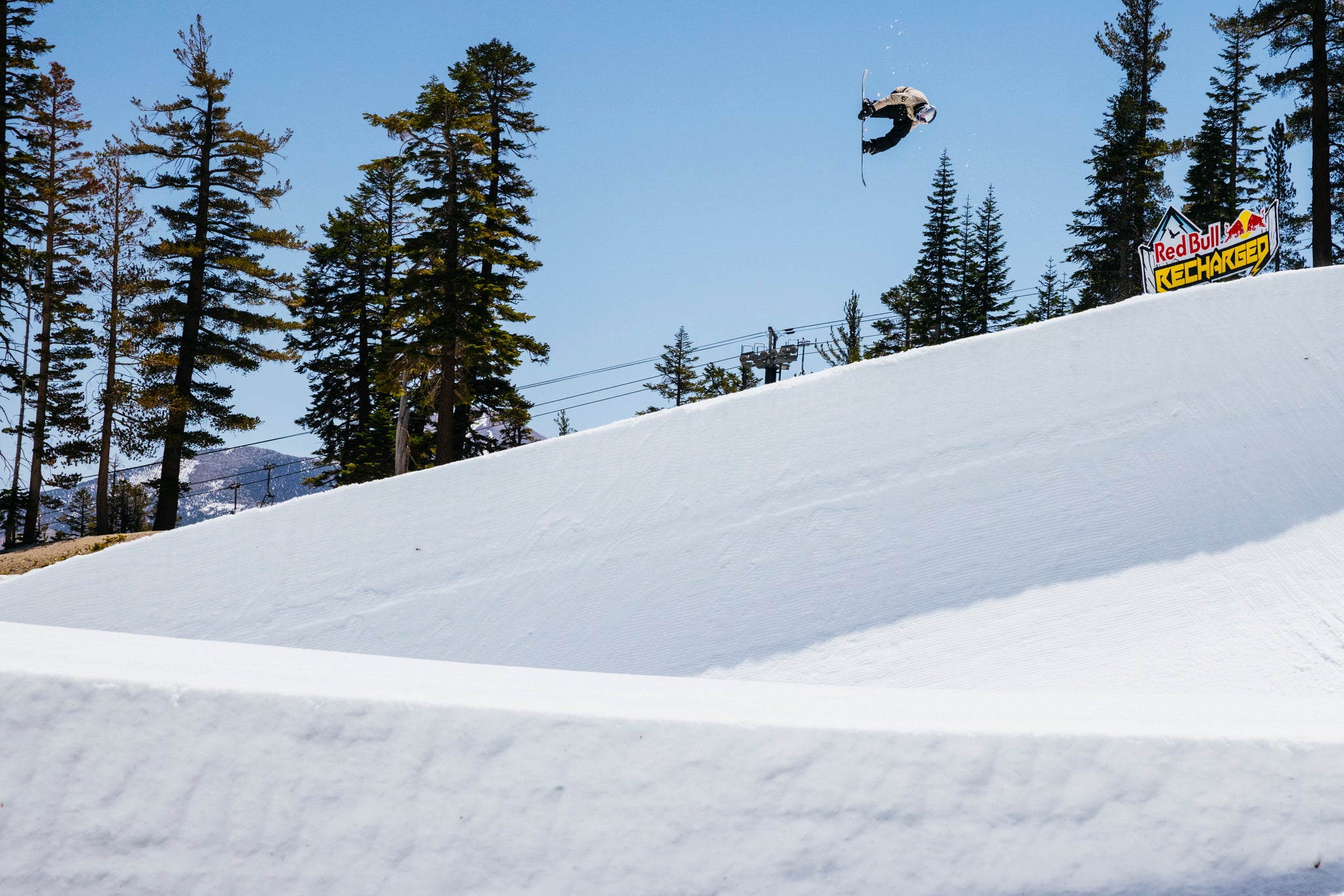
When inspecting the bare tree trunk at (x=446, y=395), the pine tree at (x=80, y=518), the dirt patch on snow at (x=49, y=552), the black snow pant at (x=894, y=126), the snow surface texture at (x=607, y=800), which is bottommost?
the snow surface texture at (x=607, y=800)

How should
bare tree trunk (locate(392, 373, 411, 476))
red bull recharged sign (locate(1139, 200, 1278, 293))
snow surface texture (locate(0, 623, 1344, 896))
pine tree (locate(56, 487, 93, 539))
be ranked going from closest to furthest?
snow surface texture (locate(0, 623, 1344, 896))
red bull recharged sign (locate(1139, 200, 1278, 293))
bare tree trunk (locate(392, 373, 411, 476))
pine tree (locate(56, 487, 93, 539))

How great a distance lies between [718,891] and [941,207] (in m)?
46.6

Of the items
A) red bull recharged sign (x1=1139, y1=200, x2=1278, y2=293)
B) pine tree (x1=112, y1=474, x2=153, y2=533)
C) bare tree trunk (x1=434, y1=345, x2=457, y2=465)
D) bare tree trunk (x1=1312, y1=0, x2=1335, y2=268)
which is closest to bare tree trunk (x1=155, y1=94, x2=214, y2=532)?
pine tree (x1=112, y1=474, x2=153, y2=533)

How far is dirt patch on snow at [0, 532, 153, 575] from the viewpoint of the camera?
16438mm

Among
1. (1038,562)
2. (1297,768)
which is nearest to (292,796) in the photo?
(1297,768)

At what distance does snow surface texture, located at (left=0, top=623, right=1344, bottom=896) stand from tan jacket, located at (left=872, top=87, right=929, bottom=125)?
1101cm

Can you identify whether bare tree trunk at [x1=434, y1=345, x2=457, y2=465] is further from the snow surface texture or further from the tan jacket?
the snow surface texture

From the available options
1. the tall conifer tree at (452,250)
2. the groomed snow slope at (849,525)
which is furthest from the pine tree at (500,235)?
the groomed snow slope at (849,525)

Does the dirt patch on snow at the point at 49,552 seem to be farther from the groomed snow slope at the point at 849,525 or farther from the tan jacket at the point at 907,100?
the tan jacket at the point at 907,100

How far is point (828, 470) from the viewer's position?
25.6 ft

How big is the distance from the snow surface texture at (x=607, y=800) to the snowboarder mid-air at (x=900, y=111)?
36.1 ft

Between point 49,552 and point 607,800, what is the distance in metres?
20.7

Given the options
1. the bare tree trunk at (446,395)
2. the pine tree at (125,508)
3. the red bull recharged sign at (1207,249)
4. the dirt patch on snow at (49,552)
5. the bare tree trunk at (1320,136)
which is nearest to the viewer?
the red bull recharged sign at (1207,249)

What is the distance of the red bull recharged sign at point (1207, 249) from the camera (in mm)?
11148
